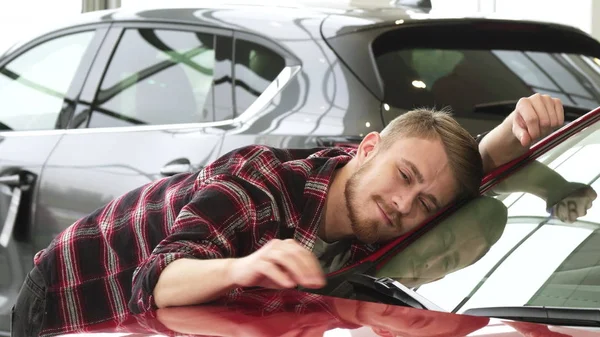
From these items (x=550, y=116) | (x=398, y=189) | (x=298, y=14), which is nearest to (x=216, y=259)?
(x=398, y=189)

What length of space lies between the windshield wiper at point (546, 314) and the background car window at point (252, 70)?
1936 millimetres

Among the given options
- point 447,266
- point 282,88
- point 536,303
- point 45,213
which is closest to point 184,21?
point 282,88

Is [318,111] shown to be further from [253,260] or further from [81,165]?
[253,260]

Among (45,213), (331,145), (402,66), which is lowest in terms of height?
(45,213)

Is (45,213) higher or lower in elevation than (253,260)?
lower

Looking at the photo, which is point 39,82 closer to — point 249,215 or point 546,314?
point 249,215

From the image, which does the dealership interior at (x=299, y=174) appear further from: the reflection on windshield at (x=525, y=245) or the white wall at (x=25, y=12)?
the white wall at (x=25, y=12)

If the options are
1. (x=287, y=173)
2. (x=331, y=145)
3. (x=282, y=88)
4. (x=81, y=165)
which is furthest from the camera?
(x=81, y=165)

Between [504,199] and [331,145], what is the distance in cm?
107

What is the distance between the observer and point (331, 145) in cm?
315

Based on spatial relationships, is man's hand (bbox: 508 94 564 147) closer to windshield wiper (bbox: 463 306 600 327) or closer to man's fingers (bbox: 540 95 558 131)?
man's fingers (bbox: 540 95 558 131)

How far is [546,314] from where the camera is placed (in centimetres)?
156

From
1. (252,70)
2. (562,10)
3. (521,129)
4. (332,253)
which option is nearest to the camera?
(332,253)

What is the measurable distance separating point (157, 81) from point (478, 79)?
1102 millimetres
